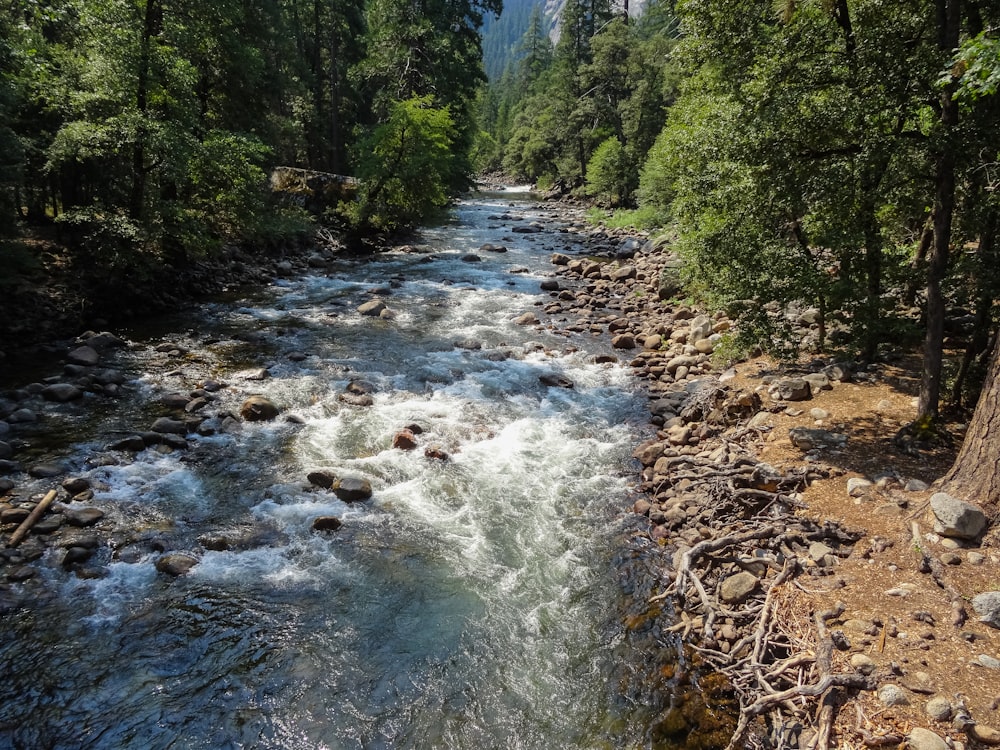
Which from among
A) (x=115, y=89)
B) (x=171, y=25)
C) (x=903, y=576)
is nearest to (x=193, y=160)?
(x=115, y=89)

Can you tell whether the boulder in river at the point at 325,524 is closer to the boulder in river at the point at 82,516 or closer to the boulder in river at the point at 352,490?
the boulder in river at the point at 352,490

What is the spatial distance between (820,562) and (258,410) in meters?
9.52

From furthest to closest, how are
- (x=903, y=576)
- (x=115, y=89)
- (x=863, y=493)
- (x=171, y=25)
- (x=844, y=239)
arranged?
(x=171, y=25) < (x=115, y=89) < (x=844, y=239) < (x=863, y=493) < (x=903, y=576)

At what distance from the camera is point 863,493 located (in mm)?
6969

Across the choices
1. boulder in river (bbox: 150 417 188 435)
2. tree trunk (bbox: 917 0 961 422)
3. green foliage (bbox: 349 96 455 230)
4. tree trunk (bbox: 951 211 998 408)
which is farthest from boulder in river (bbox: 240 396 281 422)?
green foliage (bbox: 349 96 455 230)

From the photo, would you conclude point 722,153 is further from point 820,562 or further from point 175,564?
point 175,564

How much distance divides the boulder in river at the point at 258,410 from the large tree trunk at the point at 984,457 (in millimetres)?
10514

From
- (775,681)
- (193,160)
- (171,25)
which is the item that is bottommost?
(775,681)

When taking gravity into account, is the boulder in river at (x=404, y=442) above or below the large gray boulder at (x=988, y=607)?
below

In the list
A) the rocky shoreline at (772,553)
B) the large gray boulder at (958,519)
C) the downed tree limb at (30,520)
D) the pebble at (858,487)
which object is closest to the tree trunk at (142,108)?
the rocky shoreline at (772,553)

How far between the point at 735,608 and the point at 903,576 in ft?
5.49

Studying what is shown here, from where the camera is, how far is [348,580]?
706cm

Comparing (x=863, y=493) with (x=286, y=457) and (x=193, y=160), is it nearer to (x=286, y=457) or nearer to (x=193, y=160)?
(x=286, y=457)

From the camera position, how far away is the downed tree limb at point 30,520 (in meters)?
6.93
